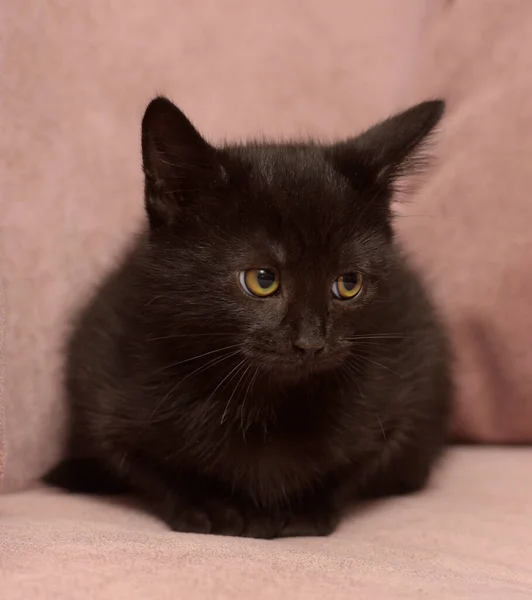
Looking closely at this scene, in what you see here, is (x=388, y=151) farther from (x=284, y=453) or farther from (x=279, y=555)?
(x=279, y=555)

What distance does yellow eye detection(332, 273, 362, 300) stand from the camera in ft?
3.27

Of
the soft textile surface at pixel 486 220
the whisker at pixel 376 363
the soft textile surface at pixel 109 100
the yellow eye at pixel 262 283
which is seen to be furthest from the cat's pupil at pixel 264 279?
the soft textile surface at pixel 486 220

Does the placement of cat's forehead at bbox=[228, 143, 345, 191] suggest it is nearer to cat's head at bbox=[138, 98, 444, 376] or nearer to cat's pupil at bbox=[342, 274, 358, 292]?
cat's head at bbox=[138, 98, 444, 376]

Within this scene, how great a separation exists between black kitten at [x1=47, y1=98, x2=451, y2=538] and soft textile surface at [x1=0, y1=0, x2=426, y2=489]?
0.30ft

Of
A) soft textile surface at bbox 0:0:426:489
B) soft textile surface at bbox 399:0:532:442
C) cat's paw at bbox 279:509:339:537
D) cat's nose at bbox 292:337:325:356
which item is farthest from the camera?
soft textile surface at bbox 399:0:532:442

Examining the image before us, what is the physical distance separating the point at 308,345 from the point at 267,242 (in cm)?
14

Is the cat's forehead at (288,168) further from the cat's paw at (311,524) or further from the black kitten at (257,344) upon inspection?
the cat's paw at (311,524)

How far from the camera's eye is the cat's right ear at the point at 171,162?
947 millimetres

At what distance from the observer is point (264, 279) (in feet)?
3.14

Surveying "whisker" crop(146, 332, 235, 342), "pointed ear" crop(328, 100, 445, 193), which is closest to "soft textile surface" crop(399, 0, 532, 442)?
"pointed ear" crop(328, 100, 445, 193)

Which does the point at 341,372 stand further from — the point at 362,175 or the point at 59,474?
the point at 59,474

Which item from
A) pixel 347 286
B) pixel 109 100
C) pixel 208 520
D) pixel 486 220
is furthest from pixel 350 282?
pixel 109 100

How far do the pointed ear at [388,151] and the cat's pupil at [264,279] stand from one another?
0.65 ft

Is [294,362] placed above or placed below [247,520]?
above
